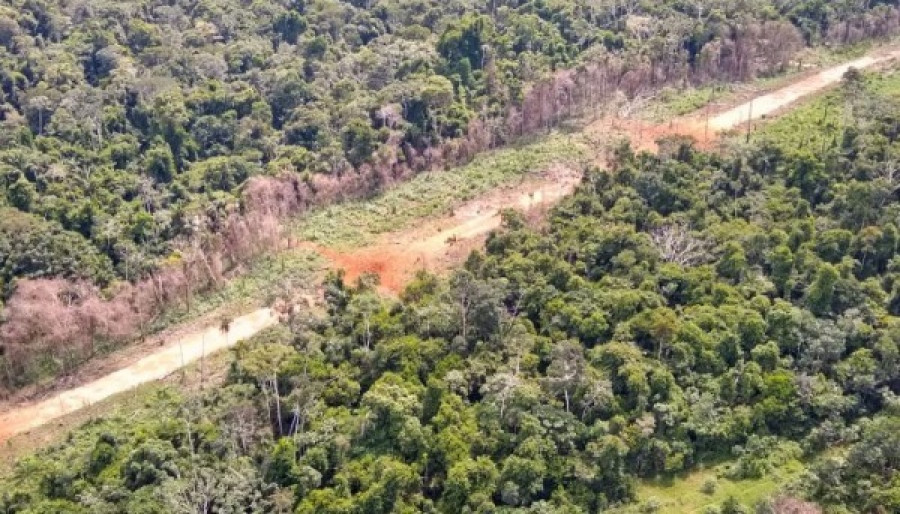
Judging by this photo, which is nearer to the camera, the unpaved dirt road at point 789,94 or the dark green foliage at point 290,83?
the dark green foliage at point 290,83

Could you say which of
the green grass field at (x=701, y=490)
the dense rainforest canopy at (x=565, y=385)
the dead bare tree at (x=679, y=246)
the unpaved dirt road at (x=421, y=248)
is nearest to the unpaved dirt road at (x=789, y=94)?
the unpaved dirt road at (x=421, y=248)

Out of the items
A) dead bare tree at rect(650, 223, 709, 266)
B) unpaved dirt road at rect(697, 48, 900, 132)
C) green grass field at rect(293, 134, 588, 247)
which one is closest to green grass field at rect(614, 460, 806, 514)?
dead bare tree at rect(650, 223, 709, 266)

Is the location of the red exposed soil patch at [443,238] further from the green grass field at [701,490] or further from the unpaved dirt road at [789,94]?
the green grass field at [701,490]

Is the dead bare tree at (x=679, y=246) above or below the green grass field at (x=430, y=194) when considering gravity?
above

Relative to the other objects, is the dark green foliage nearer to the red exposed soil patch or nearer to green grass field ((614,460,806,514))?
the red exposed soil patch

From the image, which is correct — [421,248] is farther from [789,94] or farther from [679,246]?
[789,94]

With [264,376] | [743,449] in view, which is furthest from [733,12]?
[264,376]
